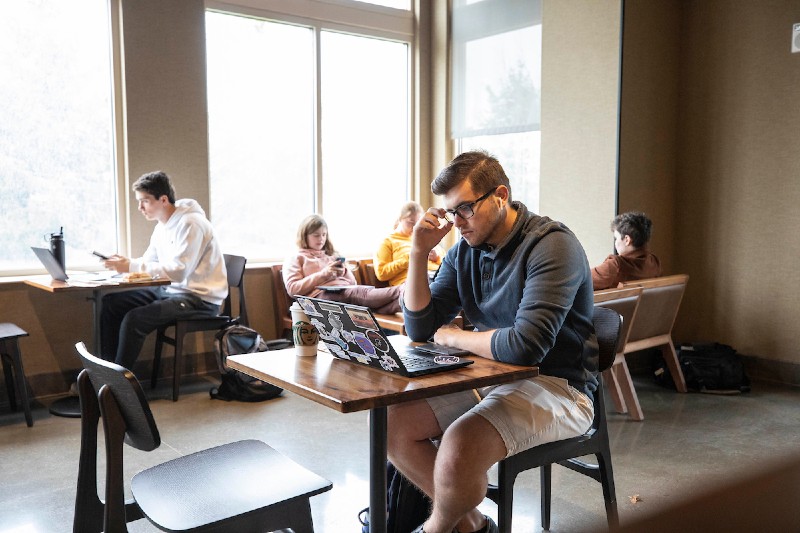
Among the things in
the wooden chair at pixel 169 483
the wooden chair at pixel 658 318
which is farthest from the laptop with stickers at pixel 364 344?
the wooden chair at pixel 658 318

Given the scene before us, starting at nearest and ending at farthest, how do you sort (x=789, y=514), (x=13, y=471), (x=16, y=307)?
1. (x=789, y=514)
2. (x=13, y=471)
3. (x=16, y=307)

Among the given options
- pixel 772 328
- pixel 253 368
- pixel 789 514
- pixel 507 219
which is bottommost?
pixel 772 328

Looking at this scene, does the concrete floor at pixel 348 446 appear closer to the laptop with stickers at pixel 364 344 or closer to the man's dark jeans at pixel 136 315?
the man's dark jeans at pixel 136 315

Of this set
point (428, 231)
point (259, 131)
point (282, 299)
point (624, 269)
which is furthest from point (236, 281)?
point (428, 231)

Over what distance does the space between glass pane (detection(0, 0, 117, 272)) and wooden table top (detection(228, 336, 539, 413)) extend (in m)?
3.11

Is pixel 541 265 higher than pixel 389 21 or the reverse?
the reverse

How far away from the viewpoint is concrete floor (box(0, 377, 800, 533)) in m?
2.85

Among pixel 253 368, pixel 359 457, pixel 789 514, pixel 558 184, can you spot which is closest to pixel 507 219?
pixel 253 368

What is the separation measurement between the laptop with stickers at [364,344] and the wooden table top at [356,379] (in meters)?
0.02

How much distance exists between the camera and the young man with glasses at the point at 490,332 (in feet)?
6.58

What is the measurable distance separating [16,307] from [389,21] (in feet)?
11.6

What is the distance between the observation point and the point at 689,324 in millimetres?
5336

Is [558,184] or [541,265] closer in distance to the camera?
[541,265]

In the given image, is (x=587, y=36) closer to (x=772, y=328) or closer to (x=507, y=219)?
(x=772, y=328)
